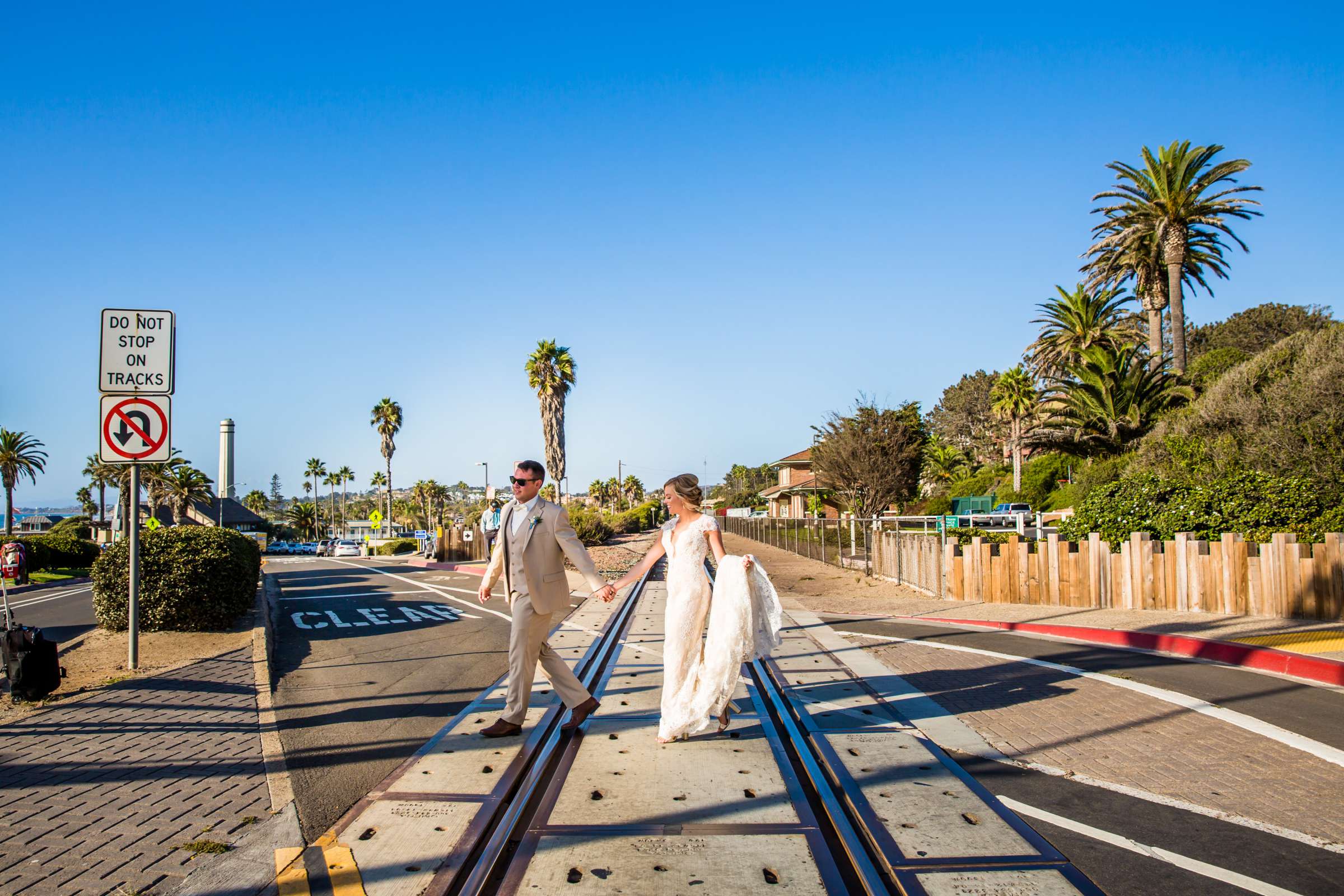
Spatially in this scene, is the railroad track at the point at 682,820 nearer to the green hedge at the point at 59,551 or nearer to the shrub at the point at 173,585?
the shrub at the point at 173,585

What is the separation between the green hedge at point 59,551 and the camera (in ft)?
126

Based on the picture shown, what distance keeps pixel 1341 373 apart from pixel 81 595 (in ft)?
106

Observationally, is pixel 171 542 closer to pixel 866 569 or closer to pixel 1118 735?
pixel 1118 735

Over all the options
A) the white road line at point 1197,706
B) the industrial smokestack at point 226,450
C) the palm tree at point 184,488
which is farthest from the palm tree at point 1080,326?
the industrial smokestack at point 226,450

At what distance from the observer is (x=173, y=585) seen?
12312mm

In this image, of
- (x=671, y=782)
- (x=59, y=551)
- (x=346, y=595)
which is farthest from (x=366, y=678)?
(x=59, y=551)

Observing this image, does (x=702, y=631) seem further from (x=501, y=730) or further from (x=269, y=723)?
(x=269, y=723)

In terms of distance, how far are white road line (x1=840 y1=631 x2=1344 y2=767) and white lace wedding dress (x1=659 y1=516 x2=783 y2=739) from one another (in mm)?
3759

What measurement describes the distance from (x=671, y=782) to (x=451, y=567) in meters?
30.0

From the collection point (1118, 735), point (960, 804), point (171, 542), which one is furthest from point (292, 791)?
point (171, 542)

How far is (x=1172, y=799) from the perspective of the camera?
17.4 feet

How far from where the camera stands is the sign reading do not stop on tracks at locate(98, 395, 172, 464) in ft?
31.5

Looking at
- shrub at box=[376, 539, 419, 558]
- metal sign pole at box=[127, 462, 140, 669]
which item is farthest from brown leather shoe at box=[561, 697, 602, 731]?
shrub at box=[376, 539, 419, 558]

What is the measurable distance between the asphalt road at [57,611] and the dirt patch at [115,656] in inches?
54.5
